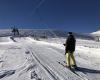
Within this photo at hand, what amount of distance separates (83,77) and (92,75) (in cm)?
77

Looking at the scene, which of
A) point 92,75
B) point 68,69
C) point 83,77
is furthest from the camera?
point 68,69

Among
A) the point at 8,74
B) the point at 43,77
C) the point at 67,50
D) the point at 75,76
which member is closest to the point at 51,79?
the point at 43,77

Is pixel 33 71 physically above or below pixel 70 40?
below

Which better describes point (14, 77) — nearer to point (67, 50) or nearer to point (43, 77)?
point (43, 77)

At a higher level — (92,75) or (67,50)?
(67,50)

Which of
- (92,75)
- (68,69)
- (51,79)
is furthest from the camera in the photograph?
(68,69)

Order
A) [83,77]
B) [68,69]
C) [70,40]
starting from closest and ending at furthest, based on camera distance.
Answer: [83,77]
[68,69]
[70,40]

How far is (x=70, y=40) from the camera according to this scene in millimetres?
10977

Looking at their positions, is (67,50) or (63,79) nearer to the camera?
(63,79)

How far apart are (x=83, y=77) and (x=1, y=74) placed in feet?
12.2

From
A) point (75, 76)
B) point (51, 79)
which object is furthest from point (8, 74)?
point (75, 76)

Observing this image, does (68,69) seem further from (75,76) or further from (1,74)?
(1,74)

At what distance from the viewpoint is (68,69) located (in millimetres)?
10109

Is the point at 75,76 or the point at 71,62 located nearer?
the point at 75,76
